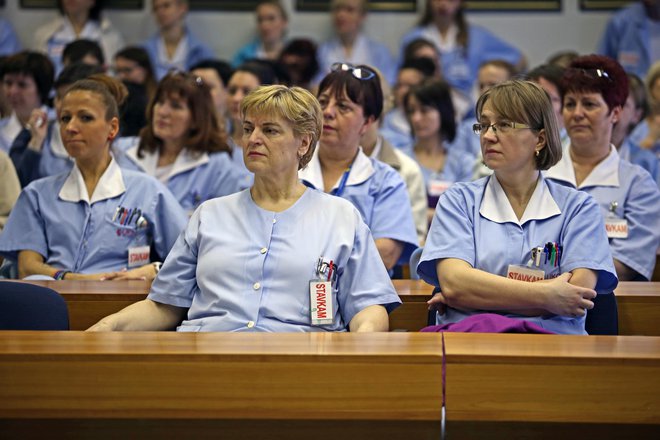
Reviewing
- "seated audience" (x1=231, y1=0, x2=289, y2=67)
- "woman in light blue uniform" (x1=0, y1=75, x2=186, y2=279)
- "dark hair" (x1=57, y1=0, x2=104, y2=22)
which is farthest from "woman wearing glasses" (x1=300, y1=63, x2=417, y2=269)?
"dark hair" (x1=57, y1=0, x2=104, y2=22)

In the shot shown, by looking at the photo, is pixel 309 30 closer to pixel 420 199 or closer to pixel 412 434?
pixel 420 199

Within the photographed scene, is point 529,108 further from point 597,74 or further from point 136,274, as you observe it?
point 136,274

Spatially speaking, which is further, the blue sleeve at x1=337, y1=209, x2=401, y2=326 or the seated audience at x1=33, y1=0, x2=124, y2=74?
the seated audience at x1=33, y1=0, x2=124, y2=74

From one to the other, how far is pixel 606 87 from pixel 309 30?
4.19 metres

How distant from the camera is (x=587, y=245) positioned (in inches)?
111

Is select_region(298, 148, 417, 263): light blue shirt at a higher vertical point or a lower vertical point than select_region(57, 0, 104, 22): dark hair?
lower

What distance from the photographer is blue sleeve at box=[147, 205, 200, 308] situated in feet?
9.21

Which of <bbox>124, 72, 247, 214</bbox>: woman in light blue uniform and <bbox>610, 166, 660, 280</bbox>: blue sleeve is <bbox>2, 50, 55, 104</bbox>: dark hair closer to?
<bbox>124, 72, 247, 214</bbox>: woman in light blue uniform

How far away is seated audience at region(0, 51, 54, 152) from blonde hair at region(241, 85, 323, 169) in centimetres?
293

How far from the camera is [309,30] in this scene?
7578mm

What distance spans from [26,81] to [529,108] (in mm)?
3437

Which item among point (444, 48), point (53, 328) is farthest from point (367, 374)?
point (444, 48)

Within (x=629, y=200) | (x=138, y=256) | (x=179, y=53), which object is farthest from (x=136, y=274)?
(x=179, y=53)

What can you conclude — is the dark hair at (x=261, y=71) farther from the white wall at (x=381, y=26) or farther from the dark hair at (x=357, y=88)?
the white wall at (x=381, y=26)
